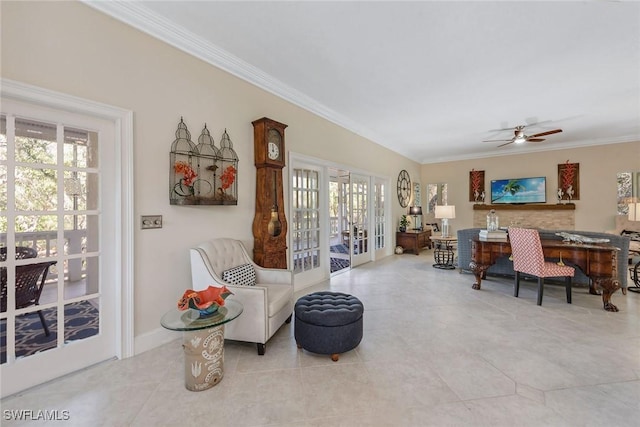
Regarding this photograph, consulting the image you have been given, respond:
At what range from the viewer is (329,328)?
84.7 inches

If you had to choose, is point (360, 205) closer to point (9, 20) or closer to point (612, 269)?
point (612, 269)

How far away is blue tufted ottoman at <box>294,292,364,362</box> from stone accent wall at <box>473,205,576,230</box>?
717 cm

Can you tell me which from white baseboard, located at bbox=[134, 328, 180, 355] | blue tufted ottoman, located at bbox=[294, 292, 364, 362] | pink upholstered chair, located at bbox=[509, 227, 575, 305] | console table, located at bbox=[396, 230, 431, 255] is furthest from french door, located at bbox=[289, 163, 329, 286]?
console table, located at bbox=[396, 230, 431, 255]

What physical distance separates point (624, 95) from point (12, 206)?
708 centimetres

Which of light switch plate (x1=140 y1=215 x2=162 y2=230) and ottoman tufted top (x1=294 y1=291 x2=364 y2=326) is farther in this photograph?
light switch plate (x1=140 y1=215 x2=162 y2=230)

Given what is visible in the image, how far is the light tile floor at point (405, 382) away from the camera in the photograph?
1.58 m

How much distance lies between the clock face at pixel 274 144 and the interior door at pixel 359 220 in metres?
2.34

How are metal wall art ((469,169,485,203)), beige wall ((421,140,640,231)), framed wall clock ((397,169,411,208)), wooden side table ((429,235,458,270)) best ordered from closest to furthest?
wooden side table ((429,235,458,270)), beige wall ((421,140,640,231)), framed wall clock ((397,169,411,208)), metal wall art ((469,169,485,203))

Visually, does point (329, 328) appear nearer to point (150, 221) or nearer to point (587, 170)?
point (150, 221)

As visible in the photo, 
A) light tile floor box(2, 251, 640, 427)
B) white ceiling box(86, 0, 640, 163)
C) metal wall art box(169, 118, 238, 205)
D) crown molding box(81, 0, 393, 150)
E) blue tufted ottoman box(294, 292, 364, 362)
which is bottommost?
light tile floor box(2, 251, 640, 427)

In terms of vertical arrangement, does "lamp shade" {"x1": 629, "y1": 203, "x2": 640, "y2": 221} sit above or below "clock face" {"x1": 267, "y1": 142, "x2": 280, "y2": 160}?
below

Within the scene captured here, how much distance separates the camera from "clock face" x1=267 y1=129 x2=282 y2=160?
3.20m

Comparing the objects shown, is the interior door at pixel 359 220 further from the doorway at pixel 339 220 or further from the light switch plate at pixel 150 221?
the light switch plate at pixel 150 221

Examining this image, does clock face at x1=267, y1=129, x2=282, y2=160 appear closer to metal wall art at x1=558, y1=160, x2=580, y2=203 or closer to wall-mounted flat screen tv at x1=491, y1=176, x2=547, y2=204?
wall-mounted flat screen tv at x1=491, y1=176, x2=547, y2=204
